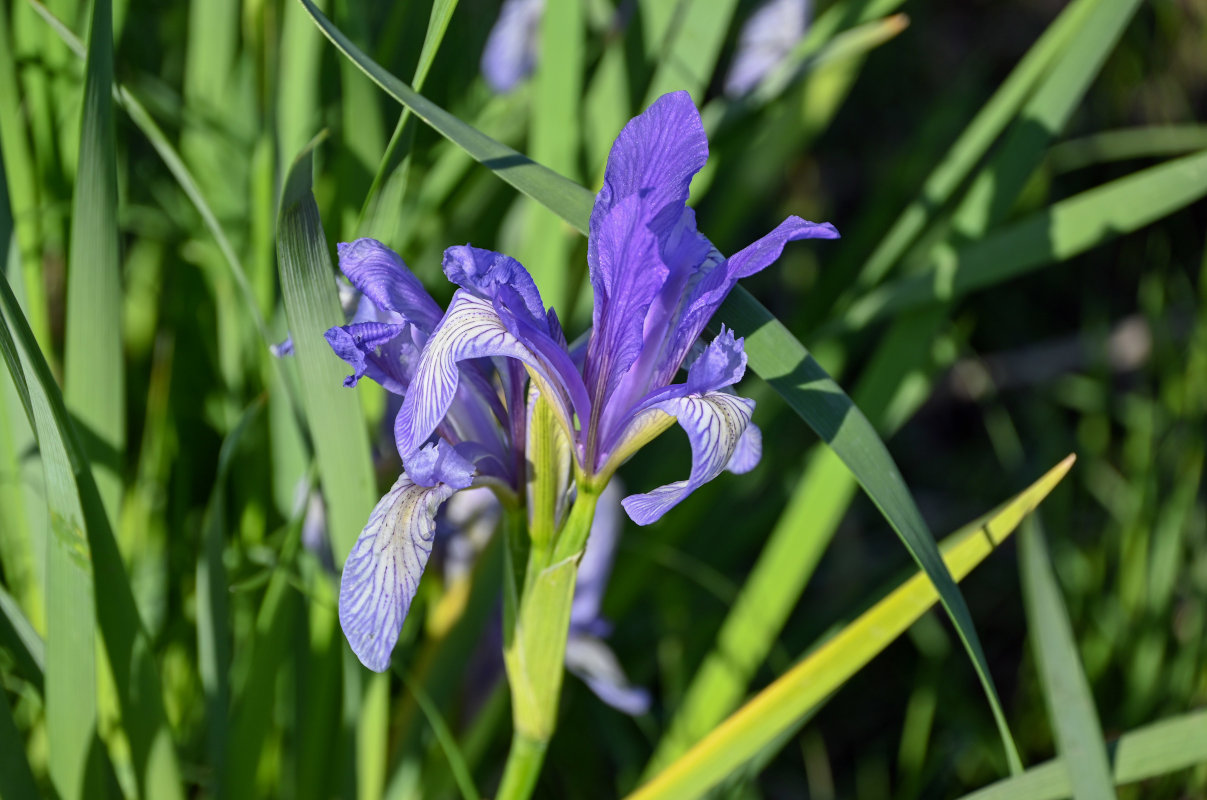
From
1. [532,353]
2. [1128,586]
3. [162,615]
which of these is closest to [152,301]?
[162,615]

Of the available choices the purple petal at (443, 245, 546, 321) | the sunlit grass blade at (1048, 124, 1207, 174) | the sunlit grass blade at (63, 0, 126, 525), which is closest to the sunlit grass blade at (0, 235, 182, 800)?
the sunlit grass blade at (63, 0, 126, 525)

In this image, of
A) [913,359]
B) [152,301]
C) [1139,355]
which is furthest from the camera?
[1139,355]

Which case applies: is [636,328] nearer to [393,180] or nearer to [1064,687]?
[393,180]

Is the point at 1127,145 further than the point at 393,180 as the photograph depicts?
Yes

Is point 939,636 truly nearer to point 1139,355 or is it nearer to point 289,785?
point 1139,355

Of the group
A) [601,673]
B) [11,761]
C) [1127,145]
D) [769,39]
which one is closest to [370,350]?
[11,761]

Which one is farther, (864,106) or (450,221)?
(864,106)

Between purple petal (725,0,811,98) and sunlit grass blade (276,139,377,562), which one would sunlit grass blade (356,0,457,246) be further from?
purple petal (725,0,811,98)
